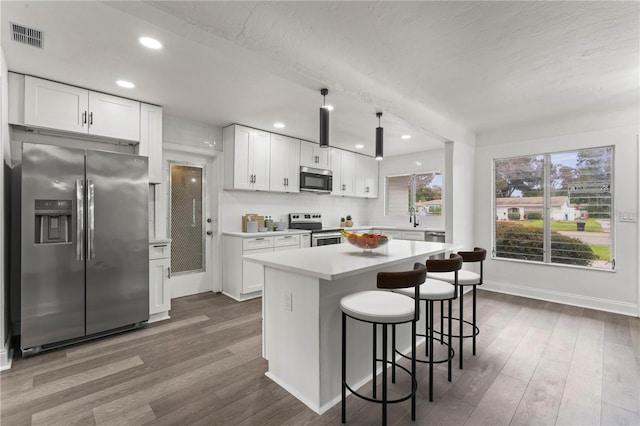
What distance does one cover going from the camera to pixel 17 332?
263 cm

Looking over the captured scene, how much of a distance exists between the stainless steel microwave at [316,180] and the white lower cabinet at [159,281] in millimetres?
2409

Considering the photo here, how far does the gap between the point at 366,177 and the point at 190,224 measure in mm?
3741

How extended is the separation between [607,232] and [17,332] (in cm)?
653

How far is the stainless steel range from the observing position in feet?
16.1

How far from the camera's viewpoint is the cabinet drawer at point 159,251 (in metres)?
3.27

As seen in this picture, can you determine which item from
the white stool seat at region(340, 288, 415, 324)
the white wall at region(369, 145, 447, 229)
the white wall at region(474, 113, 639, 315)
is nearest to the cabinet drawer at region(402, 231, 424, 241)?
the white wall at region(369, 145, 447, 229)

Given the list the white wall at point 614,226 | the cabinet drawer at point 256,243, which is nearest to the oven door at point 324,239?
the cabinet drawer at point 256,243

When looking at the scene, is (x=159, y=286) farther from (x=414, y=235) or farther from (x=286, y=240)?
(x=414, y=235)

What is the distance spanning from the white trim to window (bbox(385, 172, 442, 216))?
3.84 metres

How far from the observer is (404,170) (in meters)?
6.29

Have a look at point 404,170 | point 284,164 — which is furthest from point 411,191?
point 284,164

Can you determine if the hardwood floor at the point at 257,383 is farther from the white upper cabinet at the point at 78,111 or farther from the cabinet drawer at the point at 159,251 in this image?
the white upper cabinet at the point at 78,111

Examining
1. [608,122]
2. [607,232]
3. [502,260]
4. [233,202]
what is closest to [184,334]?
[233,202]

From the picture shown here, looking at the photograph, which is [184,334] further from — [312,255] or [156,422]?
[312,255]
